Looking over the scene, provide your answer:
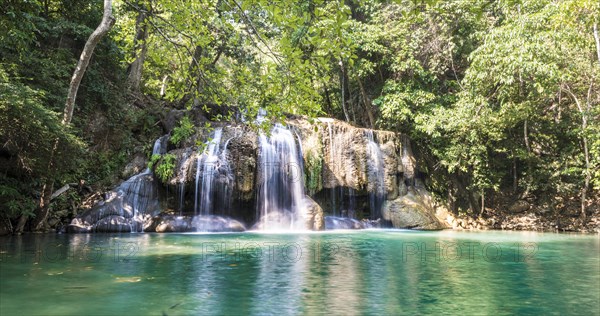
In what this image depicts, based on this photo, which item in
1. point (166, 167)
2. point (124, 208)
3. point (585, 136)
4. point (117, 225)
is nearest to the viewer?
point (117, 225)

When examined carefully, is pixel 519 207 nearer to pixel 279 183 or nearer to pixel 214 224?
pixel 279 183

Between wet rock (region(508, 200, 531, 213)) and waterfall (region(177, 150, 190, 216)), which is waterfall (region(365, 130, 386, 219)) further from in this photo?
waterfall (region(177, 150, 190, 216))

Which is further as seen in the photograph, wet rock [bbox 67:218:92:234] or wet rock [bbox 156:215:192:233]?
wet rock [bbox 156:215:192:233]

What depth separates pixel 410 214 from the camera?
14.7 meters

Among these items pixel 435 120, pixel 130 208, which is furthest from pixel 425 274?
pixel 435 120

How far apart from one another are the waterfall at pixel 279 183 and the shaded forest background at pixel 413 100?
6.39ft

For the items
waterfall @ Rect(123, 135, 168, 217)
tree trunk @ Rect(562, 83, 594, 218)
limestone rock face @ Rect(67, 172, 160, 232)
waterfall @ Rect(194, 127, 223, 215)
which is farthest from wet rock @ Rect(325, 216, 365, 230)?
tree trunk @ Rect(562, 83, 594, 218)

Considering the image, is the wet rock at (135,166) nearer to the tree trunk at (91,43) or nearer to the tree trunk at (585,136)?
the tree trunk at (91,43)

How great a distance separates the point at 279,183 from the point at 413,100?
6807 millimetres

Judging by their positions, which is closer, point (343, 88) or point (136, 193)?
point (136, 193)

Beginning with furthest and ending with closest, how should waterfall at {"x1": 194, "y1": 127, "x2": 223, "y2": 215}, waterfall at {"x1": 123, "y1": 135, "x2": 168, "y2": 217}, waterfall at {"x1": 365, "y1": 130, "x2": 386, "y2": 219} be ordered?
1. waterfall at {"x1": 365, "y1": 130, "x2": 386, "y2": 219}
2. waterfall at {"x1": 194, "y1": 127, "x2": 223, "y2": 215}
3. waterfall at {"x1": 123, "y1": 135, "x2": 168, "y2": 217}

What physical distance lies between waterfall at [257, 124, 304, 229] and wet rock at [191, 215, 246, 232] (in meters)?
0.90

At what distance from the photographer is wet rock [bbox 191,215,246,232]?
12.0 meters

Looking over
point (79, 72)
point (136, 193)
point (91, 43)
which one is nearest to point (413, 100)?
point (136, 193)
